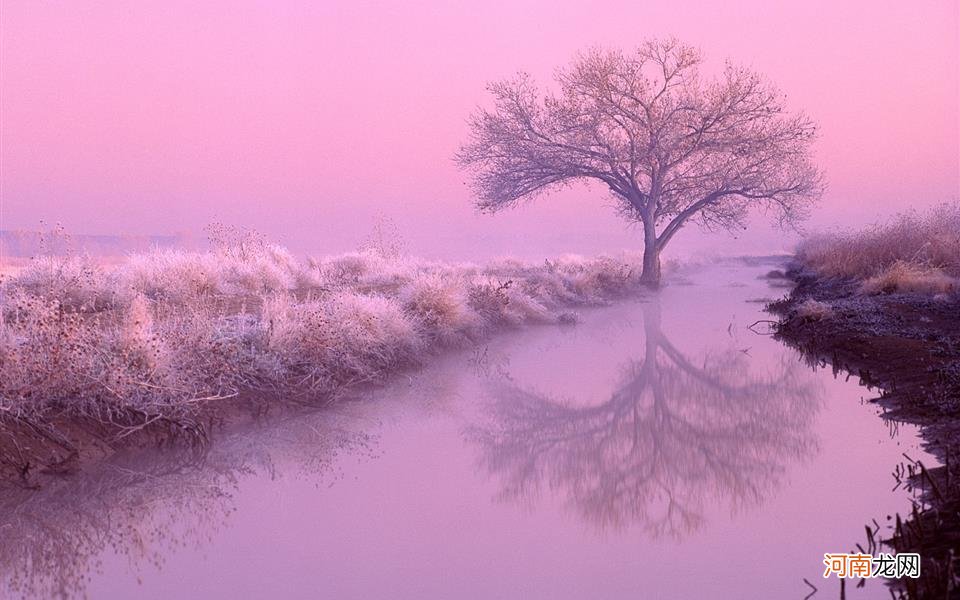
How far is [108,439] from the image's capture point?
709 cm

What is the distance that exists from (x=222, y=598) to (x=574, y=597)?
82.3 inches

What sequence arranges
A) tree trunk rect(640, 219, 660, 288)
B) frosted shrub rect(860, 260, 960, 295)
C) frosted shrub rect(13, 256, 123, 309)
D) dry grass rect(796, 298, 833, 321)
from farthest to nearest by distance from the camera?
tree trunk rect(640, 219, 660, 288)
frosted shrub rect(860, 260, 960, 295)
dry grass rect(796, 298, 833, 321)
frosted shrub rect(13, 256, 123, 309)

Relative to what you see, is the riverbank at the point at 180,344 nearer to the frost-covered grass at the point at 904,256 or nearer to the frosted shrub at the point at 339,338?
the frosted shrub at the point at 339,338

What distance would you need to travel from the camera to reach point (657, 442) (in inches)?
317

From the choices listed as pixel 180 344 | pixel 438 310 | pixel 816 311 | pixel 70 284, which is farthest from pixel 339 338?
pixel 816 311

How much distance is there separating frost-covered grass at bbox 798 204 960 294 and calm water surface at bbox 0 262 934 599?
8.22m

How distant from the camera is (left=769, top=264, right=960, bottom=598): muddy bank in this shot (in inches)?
169

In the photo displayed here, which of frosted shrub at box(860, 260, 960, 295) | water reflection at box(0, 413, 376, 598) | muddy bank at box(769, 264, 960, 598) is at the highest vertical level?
frosted shrub at box(860, 260, 960, 295)

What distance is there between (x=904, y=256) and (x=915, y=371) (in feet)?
44.3

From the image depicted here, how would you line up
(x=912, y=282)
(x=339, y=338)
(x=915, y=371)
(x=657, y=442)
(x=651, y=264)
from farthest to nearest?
1. (x=651, y=264)
2. (x=912, y=282)
3. (x=339, y=338)
4. (x=915, y=371)
5. (x=657, y=442)

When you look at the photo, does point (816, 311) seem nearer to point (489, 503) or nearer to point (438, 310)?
point (438, 310)

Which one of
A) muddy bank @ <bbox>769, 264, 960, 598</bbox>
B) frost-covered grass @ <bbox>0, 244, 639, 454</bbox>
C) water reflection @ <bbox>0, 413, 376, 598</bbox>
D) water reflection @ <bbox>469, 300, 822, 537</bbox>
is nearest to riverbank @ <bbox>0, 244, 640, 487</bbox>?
frost-covered grass @ <bbox>0, 244, 639, 454</bbox>

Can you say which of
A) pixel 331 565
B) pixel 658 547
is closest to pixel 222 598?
pixel 331 565

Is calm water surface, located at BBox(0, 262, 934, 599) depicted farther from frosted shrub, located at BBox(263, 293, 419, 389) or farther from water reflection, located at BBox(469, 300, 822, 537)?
frosted shrub, located at BBox(263, 293, 419, 389)
